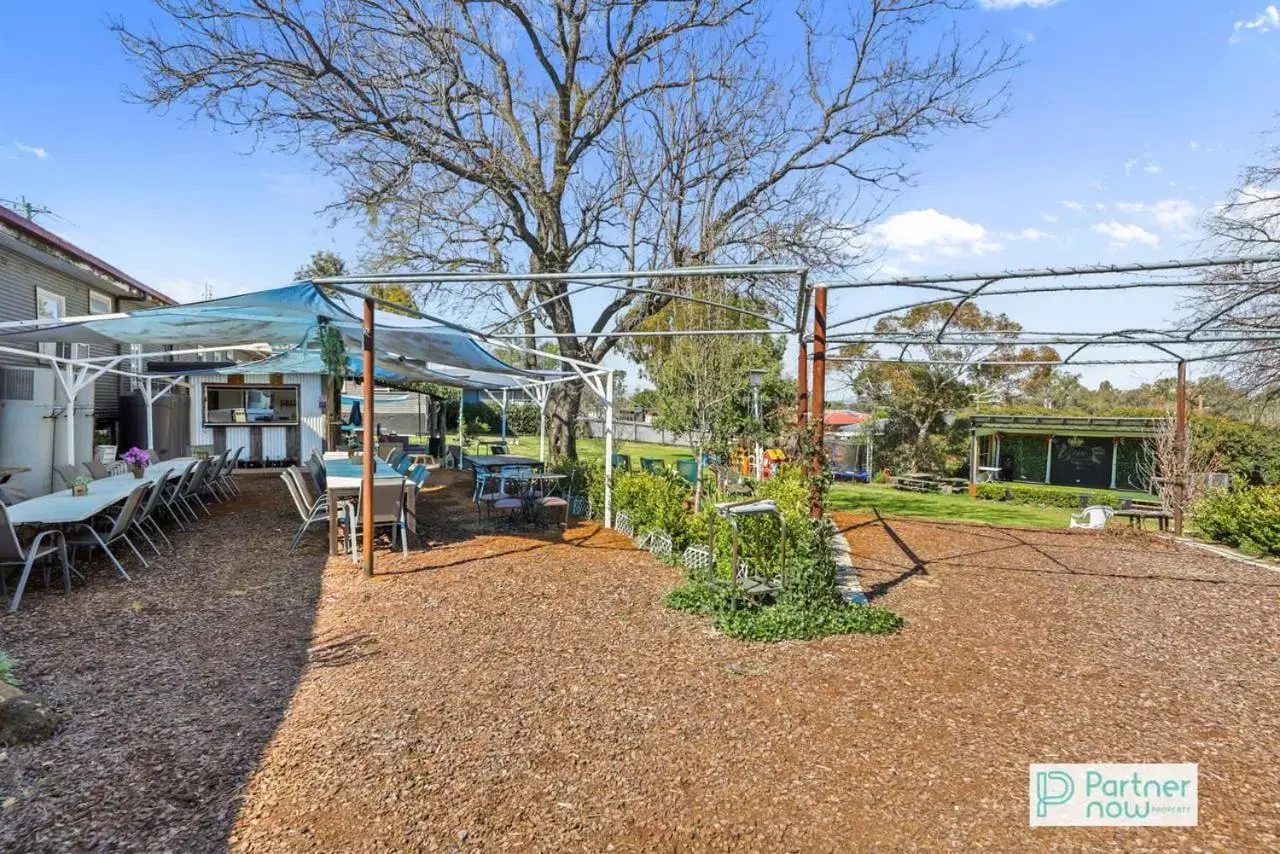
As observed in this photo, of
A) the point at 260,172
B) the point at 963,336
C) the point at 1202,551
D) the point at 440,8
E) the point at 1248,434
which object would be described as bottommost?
the point at 1202,551

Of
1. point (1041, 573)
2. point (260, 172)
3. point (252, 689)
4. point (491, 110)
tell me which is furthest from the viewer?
point (491, 110)

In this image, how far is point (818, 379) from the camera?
17.5ft

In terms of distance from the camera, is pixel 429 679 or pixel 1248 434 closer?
pixel 429 679

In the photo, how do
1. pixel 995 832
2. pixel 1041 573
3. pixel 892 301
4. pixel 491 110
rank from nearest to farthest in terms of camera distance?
pixel 995 832 → pixel 892 301 → pixel 1041 573 → pixel 491 110

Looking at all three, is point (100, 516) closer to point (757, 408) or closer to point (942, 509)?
point (757, 408)

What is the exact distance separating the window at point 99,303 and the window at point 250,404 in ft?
9.42

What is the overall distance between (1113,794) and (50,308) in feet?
51.8

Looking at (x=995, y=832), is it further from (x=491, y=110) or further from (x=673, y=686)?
(x=491, y=110)

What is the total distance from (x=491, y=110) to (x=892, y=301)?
9.35m

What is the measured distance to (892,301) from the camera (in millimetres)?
6289

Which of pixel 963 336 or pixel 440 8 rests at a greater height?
pixel 440 8

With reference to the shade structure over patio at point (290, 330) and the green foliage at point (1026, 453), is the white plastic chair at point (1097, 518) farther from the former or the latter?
the green foliage at point (1026, 453)

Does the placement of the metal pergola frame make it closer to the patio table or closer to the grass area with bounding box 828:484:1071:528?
the grass area with bounding box 828:484:1071:528

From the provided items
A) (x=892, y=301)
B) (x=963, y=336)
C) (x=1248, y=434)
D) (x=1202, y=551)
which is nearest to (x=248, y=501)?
(x=892, y=301)
